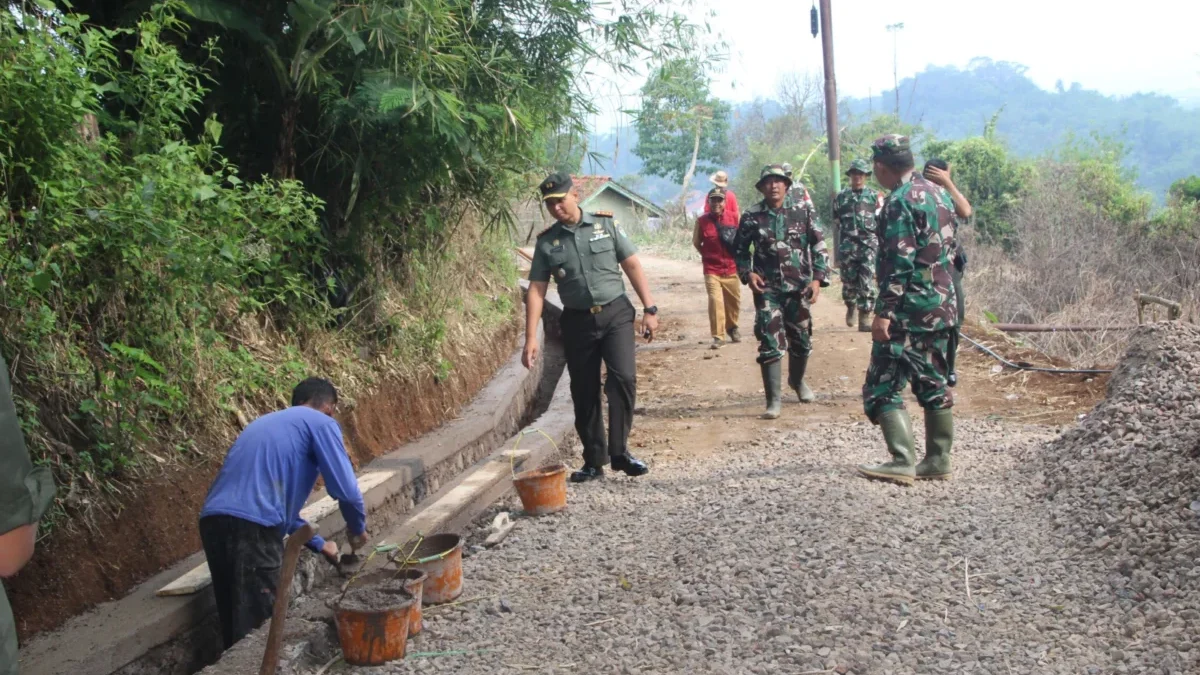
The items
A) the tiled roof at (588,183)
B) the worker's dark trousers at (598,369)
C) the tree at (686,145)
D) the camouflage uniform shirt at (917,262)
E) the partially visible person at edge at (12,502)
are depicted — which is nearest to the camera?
the partially visible person at edge at (12,502)

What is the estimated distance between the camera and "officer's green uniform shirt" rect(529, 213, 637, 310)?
6.52m

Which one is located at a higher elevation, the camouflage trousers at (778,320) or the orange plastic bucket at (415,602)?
the camouflage trousers at (778,320)

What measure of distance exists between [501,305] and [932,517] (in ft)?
24.8

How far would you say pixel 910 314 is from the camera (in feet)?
19.1

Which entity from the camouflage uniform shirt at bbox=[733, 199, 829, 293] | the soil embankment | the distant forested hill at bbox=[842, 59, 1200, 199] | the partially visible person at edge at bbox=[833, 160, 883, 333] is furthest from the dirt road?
the distant forested hill at bbox=[842, 59, 1200, 199]

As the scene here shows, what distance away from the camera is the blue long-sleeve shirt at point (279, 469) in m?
4.86

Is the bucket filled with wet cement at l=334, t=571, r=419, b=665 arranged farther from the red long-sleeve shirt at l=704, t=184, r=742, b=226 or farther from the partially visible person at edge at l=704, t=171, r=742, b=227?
the red long-sleeve shirt at l=704, t=184, r=742, b=226

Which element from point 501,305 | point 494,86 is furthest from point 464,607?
point 501,305

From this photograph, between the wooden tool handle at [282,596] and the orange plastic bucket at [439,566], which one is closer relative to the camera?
the wooden tool handle at [282,596]

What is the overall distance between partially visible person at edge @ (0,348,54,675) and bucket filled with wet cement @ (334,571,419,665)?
5.60 feet

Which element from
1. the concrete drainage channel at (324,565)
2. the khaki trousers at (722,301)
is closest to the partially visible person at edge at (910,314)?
the concrete drainage channel at (324,565)

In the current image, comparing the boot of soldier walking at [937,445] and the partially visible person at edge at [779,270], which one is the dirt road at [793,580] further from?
the partially visible person at edge at [779,270]

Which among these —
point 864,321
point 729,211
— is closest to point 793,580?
point 729,211

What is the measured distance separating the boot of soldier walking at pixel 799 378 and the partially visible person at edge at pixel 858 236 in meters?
2.66
